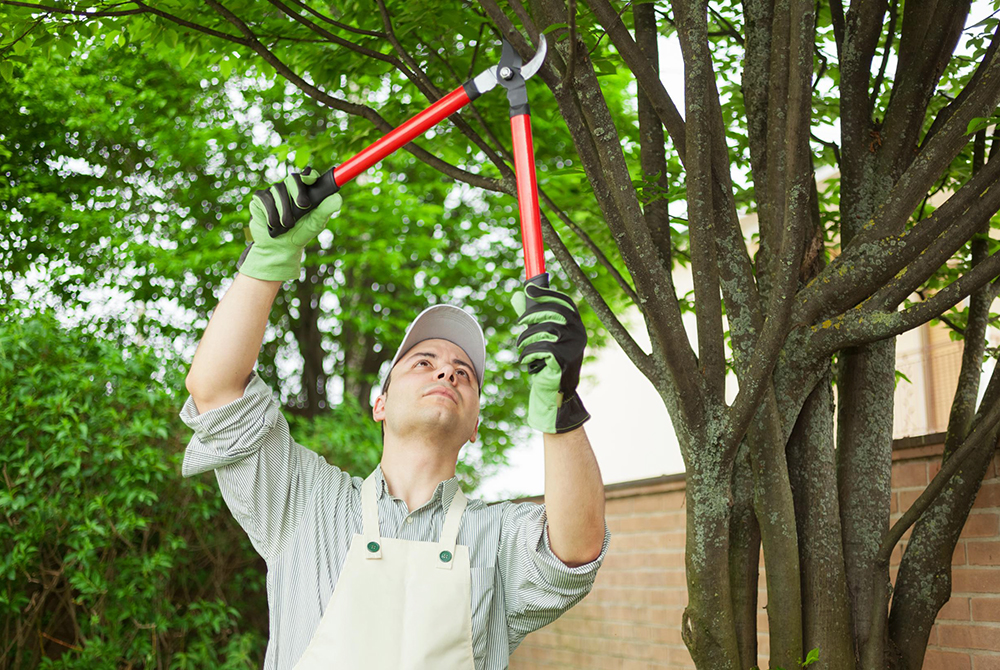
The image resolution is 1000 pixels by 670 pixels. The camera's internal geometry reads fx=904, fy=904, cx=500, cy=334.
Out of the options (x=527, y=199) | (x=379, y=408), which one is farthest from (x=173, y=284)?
(x=527, y=199)

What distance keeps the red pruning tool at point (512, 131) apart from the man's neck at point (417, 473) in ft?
1.92

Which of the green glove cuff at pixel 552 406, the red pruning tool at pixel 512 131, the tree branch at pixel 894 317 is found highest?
the red pruning tool at pixel 512 131

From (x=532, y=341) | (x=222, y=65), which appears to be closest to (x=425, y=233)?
(x=222, y=65)

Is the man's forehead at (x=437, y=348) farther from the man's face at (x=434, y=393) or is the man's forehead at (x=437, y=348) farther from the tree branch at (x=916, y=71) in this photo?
the tree branch at (x=916, y=71)

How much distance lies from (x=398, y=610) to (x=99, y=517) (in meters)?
3.54

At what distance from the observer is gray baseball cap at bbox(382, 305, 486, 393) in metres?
2.26

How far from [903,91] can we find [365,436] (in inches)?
199

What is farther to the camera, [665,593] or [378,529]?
[665,593]

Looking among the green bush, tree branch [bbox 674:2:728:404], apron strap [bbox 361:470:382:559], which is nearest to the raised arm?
apron strap [bbox 361:470:382:559]

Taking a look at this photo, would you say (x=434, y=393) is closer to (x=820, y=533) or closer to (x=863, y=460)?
(x=820, y=533)

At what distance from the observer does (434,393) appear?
79.8 inches

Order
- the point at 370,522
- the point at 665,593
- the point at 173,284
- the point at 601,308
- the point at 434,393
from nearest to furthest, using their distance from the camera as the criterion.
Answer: the point at 370,522
the point at 434,393
the point at 601,308
the point at 665,593
the point at 173,284

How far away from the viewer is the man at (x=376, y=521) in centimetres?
A: 176

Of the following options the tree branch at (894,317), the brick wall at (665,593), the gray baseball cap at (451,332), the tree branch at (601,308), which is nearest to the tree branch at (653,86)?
the tree branch at (601,308)
